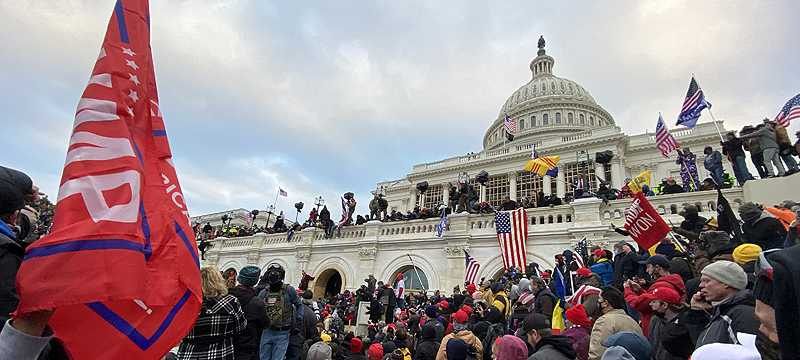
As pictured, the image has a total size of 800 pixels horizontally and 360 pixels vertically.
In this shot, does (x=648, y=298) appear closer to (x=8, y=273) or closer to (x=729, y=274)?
(x=729, y=274)

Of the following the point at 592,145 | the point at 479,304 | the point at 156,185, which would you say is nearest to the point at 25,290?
the point at 156,185

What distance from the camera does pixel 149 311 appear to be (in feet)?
6.88

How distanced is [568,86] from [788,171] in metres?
53.4

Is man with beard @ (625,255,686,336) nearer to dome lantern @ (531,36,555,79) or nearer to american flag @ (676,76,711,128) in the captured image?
american flag @ (676,76,711,128)

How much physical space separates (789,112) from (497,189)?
25.8m

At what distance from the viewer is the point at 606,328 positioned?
3.78 metres

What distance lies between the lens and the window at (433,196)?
41.1m

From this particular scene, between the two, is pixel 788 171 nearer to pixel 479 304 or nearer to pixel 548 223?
pixel 548 223

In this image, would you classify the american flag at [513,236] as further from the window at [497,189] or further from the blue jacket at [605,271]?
the window at [497,189]

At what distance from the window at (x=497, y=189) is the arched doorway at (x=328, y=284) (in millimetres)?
20338

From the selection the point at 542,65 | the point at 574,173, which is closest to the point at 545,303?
the point at 574,173

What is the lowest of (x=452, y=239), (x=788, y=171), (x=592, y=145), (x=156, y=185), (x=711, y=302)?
(x=711, y=302)

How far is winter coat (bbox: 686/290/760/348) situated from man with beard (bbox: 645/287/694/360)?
7.7 inches

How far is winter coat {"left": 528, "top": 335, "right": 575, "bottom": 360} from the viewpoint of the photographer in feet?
11.0
